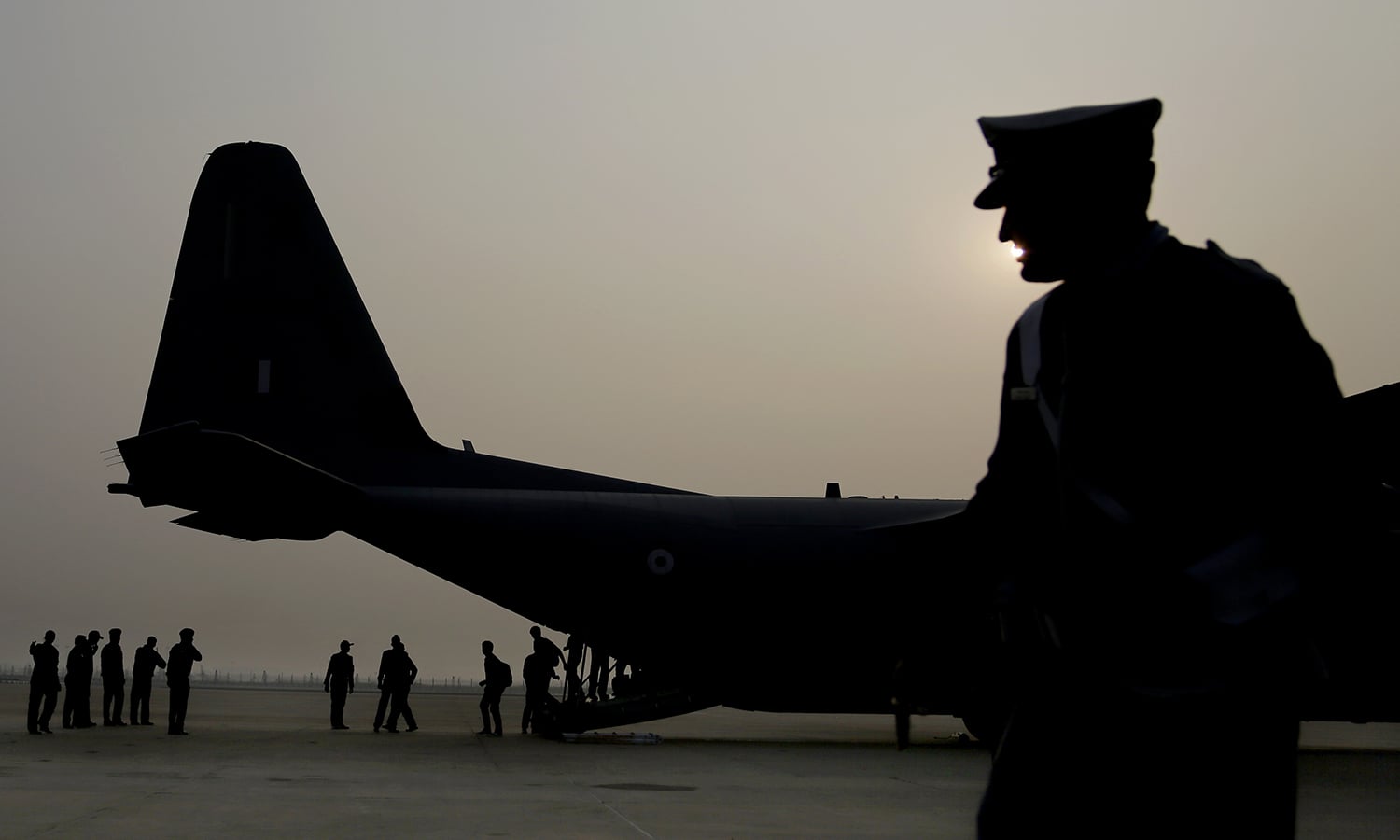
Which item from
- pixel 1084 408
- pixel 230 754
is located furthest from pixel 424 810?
pixel 1084 408

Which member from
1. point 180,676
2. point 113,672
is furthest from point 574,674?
point 113,672

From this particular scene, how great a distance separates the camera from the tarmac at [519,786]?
757cm

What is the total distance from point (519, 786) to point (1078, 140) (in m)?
8.97

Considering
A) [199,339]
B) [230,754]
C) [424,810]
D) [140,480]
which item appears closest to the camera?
[424,810]

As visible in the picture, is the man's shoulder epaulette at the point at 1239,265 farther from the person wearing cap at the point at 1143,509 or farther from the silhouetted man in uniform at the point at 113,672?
the silhouetted man in uniform at the point at 113,672

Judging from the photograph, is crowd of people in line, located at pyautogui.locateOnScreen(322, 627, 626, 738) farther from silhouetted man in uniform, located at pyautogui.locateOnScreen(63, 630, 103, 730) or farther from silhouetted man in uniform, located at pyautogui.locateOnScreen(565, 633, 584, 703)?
silhouetted man in uniform, located at pyautogui.locateOnScreen(63, 630, 103, 730)

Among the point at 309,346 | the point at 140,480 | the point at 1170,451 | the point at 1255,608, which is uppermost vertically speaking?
the point at 309,346

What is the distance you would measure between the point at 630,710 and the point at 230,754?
640 cm

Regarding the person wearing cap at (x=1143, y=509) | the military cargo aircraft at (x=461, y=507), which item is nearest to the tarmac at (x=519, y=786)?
the person wearing cap at (x=1143, y=509)

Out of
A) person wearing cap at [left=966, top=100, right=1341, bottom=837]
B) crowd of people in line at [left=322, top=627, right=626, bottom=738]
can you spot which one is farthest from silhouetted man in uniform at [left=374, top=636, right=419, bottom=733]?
person wearing cap at [left=966, top=100, right=1341, bottom=837]

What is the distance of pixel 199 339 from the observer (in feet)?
56.7

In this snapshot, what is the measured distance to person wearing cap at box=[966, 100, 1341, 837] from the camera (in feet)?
6.32

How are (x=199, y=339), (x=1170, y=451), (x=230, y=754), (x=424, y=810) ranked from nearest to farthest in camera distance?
(x=1170, y=451), (x=424, y=810), (x=230, y=754), (x=199, y=339)

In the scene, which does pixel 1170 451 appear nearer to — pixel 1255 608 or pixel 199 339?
pixel 1255 608
